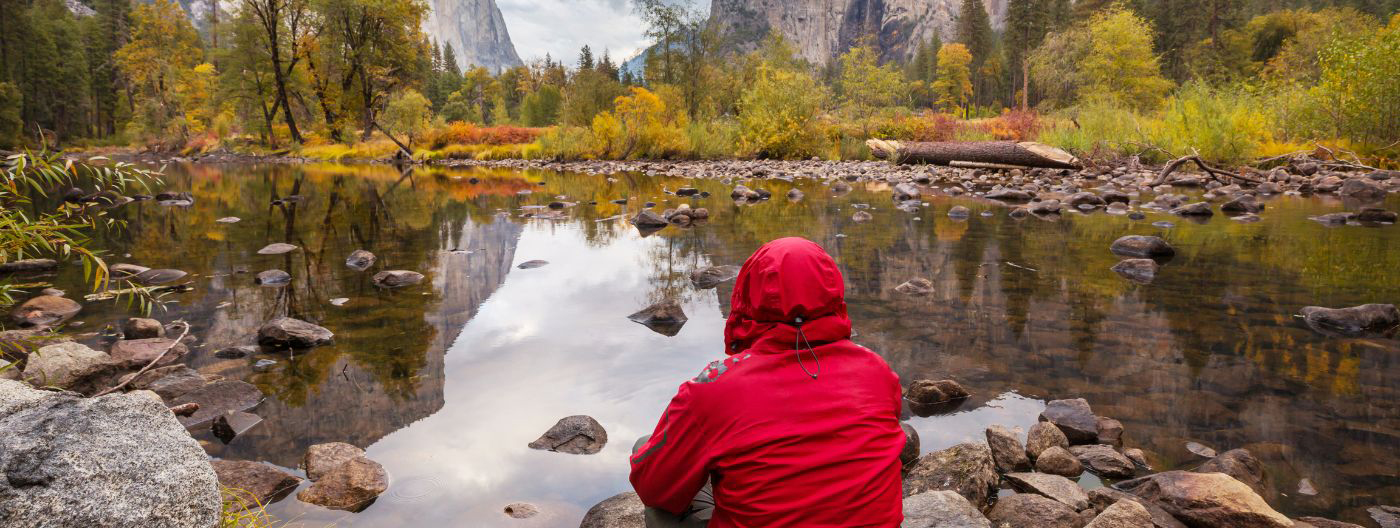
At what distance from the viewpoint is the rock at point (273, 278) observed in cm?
735

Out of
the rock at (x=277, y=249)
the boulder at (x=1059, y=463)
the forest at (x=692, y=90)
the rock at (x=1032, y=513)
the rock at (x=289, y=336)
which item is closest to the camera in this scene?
the rock at (x=1032, y=513)

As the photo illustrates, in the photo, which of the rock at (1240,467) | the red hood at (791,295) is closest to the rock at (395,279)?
the red hood at (791,295)

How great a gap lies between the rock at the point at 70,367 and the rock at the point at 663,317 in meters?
3.58

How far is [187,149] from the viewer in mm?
49906

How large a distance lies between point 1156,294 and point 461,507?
6407mm

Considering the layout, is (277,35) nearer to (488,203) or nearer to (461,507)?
(488,203)

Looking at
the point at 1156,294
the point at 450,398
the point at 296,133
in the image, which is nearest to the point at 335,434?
the point at 450,398

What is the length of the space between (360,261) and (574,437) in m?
5.97

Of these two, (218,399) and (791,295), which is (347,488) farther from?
(791,295)

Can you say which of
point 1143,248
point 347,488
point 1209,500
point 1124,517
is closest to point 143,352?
point 347,488

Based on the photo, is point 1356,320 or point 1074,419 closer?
point 1074,419

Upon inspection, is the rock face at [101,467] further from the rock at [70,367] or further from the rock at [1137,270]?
the rock at [1137,270]

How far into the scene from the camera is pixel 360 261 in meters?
8.48

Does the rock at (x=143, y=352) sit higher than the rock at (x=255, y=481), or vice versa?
the rock at (x=143, y=352)
